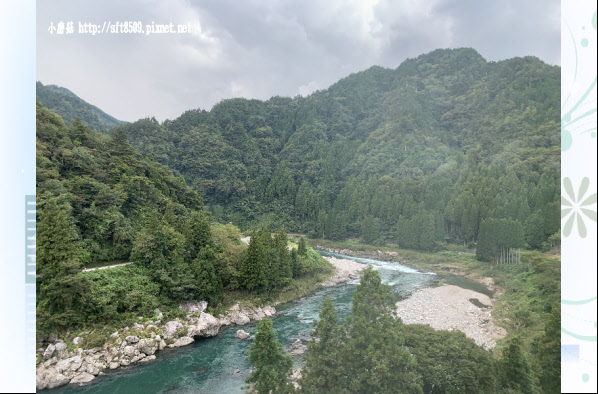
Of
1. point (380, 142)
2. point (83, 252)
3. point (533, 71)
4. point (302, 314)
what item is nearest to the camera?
point (83, 252)

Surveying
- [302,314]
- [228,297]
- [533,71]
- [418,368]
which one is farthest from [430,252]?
[533,71]

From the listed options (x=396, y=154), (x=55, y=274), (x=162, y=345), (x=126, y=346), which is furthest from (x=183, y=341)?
(x=396, y=154)

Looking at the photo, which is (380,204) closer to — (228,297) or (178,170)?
(228,297)

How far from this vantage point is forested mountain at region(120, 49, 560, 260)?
63.2 feet

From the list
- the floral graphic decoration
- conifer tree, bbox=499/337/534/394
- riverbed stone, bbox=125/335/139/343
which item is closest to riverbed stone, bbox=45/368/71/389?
riverbed stone, bbox=125/335/139/343

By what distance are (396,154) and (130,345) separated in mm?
31516

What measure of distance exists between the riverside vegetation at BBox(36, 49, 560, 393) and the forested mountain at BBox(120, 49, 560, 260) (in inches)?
6.6

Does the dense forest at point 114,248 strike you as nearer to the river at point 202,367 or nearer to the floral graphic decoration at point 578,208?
the river at point 202,367

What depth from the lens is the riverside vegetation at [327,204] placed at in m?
6.91

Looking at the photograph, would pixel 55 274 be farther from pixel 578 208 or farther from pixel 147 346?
pixel 578 208

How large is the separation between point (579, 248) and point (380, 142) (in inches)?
1438

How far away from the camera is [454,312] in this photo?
970 cm

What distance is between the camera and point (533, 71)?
3250cm

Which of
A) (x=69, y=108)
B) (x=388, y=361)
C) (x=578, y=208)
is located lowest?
(x=388, y=361)
